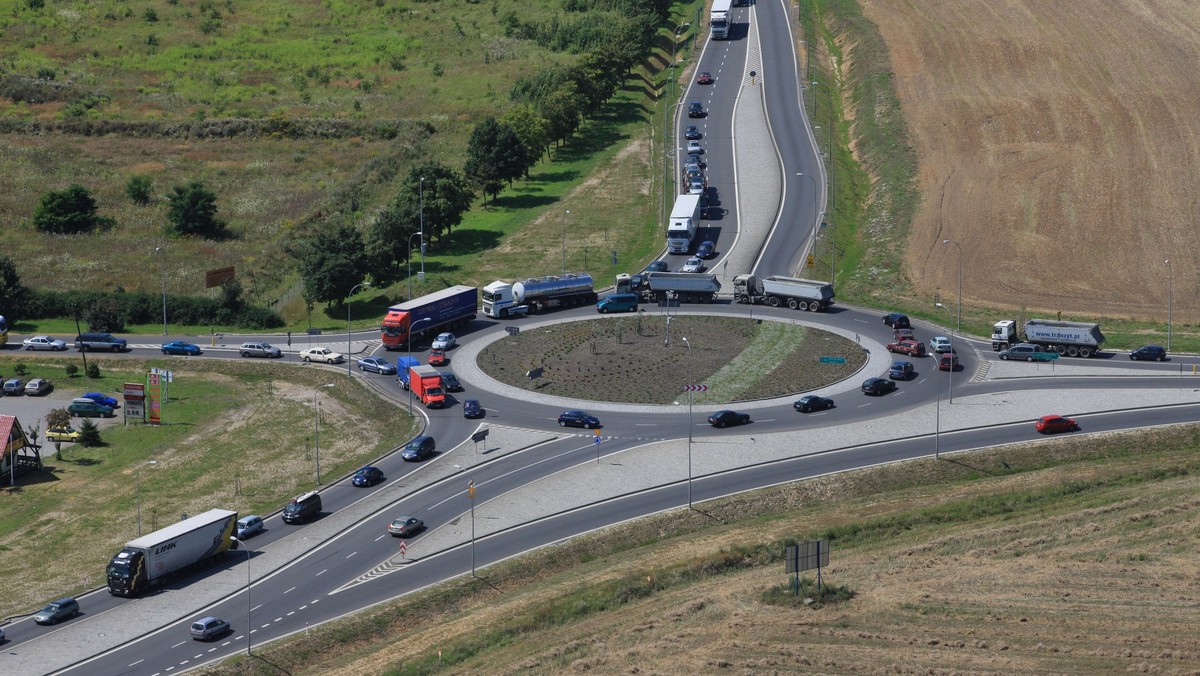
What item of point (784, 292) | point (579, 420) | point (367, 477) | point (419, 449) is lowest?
point (367, 477)

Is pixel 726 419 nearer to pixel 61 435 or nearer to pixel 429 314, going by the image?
pixel 429 314

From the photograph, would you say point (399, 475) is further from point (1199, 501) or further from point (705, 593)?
point (1199, 501)

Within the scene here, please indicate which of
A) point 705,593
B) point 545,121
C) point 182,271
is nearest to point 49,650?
point 705,593

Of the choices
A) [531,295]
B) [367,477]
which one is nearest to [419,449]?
[367,477]

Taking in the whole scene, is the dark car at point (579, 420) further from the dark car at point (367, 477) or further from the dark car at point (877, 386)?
the dark car at point (877, 386)

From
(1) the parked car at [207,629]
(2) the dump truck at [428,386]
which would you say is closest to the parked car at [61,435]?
(2) the dump truck at [428,386]
